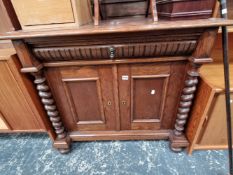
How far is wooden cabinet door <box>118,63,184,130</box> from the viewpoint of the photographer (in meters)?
0.91

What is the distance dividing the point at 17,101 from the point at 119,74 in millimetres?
742

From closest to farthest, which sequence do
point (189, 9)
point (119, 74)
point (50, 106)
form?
1. point (189, 9)
2. point (119, 74)
3. point (50, 106)

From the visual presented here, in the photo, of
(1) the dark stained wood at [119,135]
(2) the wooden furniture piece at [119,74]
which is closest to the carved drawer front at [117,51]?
(2) the wooden furniture piece at [119,74]

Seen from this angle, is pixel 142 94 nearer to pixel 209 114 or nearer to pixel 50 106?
pixel 209 114

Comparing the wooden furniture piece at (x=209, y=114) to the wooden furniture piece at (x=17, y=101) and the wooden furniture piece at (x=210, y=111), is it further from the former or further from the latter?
the wooden furniture piece at (x=17, y=101)

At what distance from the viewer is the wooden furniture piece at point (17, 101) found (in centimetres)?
89

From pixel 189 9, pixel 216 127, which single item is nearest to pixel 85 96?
pixel 189 9

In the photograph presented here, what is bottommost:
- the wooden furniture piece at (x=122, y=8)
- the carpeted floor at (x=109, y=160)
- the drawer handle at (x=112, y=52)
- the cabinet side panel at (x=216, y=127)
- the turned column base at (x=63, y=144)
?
the carpeted floor at (x=109, y=160)

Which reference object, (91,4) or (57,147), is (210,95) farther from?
(57,147)

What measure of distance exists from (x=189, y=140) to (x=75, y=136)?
88 centimetres

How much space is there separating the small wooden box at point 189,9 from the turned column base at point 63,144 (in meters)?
1.10

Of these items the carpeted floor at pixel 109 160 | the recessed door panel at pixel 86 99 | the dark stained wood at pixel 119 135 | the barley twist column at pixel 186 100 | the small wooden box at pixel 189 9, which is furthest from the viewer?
the dark stained wood at pixel 119 135

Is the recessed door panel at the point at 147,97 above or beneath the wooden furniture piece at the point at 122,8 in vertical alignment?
beneath

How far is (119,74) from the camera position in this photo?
3.03 feet
